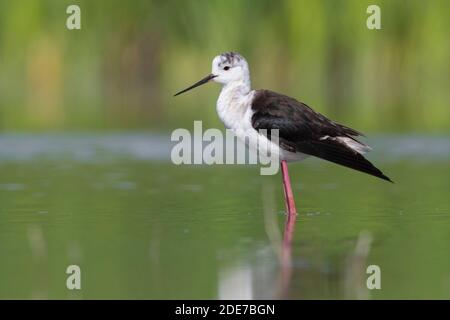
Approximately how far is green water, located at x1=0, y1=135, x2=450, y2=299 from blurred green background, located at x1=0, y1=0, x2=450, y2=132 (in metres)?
7.94

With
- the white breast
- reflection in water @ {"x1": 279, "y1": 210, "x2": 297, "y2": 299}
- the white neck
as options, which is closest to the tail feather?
the white breast

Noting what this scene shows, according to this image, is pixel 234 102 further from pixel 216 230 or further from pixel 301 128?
pixel 216 230

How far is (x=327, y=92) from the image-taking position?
20.0 metres

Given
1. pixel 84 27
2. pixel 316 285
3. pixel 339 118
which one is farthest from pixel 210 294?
pixel 84 27

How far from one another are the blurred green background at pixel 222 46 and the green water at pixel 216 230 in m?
→ 7.94

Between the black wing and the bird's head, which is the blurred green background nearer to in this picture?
the bird's head

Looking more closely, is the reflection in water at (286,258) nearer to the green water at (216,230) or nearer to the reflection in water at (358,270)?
the green water at (216,230)

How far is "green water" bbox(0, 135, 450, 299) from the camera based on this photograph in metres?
5.13

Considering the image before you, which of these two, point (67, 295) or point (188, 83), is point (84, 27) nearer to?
point (188, 83)

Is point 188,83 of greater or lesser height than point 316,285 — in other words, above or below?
above

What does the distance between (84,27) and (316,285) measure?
48.1 feet

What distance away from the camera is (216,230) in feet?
22.0

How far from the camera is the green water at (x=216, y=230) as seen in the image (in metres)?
5.13

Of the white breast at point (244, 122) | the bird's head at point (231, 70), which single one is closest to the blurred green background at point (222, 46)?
the bird's head at point (231, 70)
